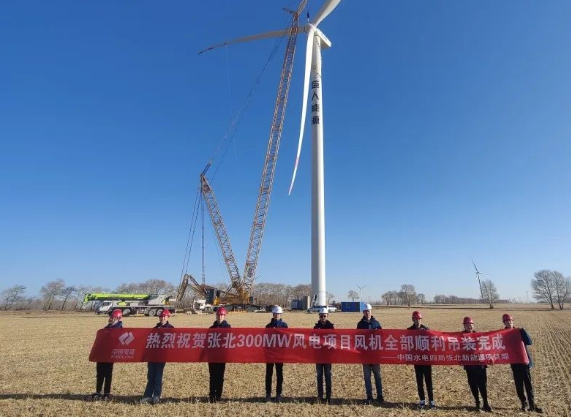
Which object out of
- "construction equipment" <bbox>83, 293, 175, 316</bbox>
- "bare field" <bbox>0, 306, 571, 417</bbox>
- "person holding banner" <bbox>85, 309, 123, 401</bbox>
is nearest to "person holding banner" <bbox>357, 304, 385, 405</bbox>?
"bare field" <bbox>0, 306, 571, 417</bbox>

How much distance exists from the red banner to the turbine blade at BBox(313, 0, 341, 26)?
4880 centimetres

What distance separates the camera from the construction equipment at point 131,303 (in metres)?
55.3

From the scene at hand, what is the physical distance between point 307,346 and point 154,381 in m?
4.12

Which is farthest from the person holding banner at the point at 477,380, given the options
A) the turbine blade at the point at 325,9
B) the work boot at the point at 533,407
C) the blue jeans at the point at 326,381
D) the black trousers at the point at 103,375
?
the turbine blade at the point at 325,9

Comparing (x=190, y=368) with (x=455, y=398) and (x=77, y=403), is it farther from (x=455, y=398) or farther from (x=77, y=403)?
(x=455, y=398)

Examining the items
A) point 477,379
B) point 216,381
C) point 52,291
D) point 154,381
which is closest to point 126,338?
point 154,381

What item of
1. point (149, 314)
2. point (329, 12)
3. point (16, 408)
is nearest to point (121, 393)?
point (16, 408)

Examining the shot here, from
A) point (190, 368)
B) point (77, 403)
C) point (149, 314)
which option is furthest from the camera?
point (149, 314)

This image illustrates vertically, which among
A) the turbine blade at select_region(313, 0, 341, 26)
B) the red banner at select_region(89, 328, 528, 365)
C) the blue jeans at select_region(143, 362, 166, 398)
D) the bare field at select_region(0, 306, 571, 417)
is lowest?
the bare field at select_region(0, 306, 571, 417)

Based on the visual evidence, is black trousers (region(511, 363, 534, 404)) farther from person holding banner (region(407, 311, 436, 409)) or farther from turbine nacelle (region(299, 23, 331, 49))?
turbine nacelle (region(299, 23, 331, 49))

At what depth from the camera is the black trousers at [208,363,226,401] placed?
966 cm

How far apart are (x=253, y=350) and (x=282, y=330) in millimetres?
943

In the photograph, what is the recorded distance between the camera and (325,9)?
50.4m

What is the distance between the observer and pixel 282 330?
33.7 ft
